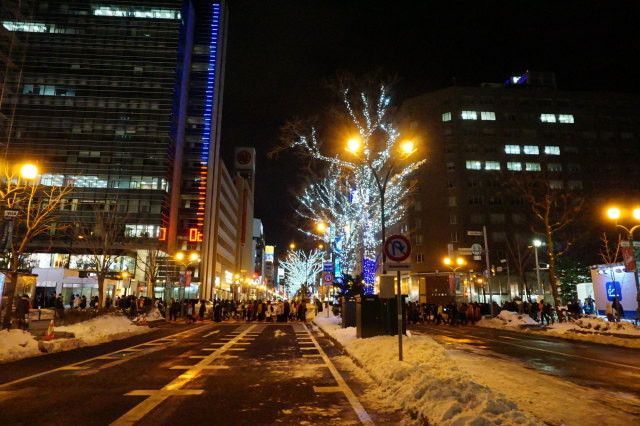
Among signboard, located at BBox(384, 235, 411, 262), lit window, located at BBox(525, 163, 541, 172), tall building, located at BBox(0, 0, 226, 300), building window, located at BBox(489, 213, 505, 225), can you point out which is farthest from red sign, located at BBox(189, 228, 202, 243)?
signboard, located at BBox(384, 235, 411, 262)

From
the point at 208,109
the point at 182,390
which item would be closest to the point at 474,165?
the point at 208,109

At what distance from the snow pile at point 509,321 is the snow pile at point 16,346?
81.4ft

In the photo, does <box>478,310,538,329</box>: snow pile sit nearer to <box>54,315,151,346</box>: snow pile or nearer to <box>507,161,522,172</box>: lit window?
<box>54,315,151,346</box>: snow pile

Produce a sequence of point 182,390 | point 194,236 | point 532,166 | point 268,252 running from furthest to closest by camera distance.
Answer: point 268,252, point 532,166, point 194,236, point 182,390

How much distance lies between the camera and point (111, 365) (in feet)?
33.0

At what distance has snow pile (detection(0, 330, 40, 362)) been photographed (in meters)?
10.8

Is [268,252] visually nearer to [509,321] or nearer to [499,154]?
[499,154]

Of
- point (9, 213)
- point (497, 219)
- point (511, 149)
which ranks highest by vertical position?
point (511, 149)

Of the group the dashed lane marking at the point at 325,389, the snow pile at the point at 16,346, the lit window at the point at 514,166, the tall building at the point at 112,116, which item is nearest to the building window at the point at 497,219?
the lit window at the point at 514,166

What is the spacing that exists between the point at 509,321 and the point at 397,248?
22.3m

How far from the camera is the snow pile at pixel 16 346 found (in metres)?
10.8

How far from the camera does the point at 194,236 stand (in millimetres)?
68375

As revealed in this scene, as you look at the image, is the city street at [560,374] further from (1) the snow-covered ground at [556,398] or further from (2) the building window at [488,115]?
(2) the building window at [488,115]

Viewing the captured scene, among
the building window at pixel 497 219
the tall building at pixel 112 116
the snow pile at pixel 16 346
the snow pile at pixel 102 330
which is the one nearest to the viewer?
the snow pile at pixel 16 346
